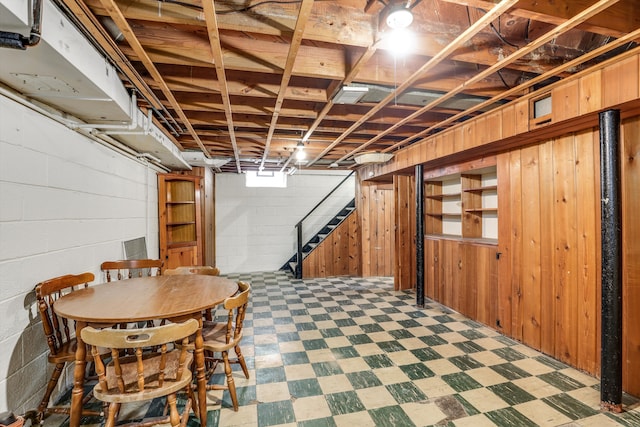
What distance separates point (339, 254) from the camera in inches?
262

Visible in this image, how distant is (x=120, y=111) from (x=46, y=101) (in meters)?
0.42

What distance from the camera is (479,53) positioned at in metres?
2.04

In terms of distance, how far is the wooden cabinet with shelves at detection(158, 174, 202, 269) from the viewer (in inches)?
175

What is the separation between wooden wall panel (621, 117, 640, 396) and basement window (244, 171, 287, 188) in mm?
5989

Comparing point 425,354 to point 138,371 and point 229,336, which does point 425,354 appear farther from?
point 138,371

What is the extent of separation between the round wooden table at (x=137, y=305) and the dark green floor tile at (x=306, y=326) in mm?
1359

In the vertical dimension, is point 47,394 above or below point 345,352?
above

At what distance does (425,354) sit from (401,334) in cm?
50

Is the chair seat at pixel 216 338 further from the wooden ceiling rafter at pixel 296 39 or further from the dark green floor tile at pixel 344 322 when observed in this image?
the wooden ceiling rafter at pixel 296 39

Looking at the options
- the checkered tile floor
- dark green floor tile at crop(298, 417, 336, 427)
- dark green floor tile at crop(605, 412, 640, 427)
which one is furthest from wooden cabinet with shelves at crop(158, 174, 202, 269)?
dark green floor tile at crop(605, 412, 640, 427)

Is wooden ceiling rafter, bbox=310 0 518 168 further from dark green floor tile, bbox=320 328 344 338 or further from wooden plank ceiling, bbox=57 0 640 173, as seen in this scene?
dark green floor tile, bbox=320 328 344 338

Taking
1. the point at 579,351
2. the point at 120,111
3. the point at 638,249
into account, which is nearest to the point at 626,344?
the point at 579,351

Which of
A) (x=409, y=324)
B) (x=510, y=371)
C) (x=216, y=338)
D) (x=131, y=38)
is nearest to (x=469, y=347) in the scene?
(x=510, y=371)

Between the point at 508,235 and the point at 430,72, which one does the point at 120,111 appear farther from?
the point at 508,235
